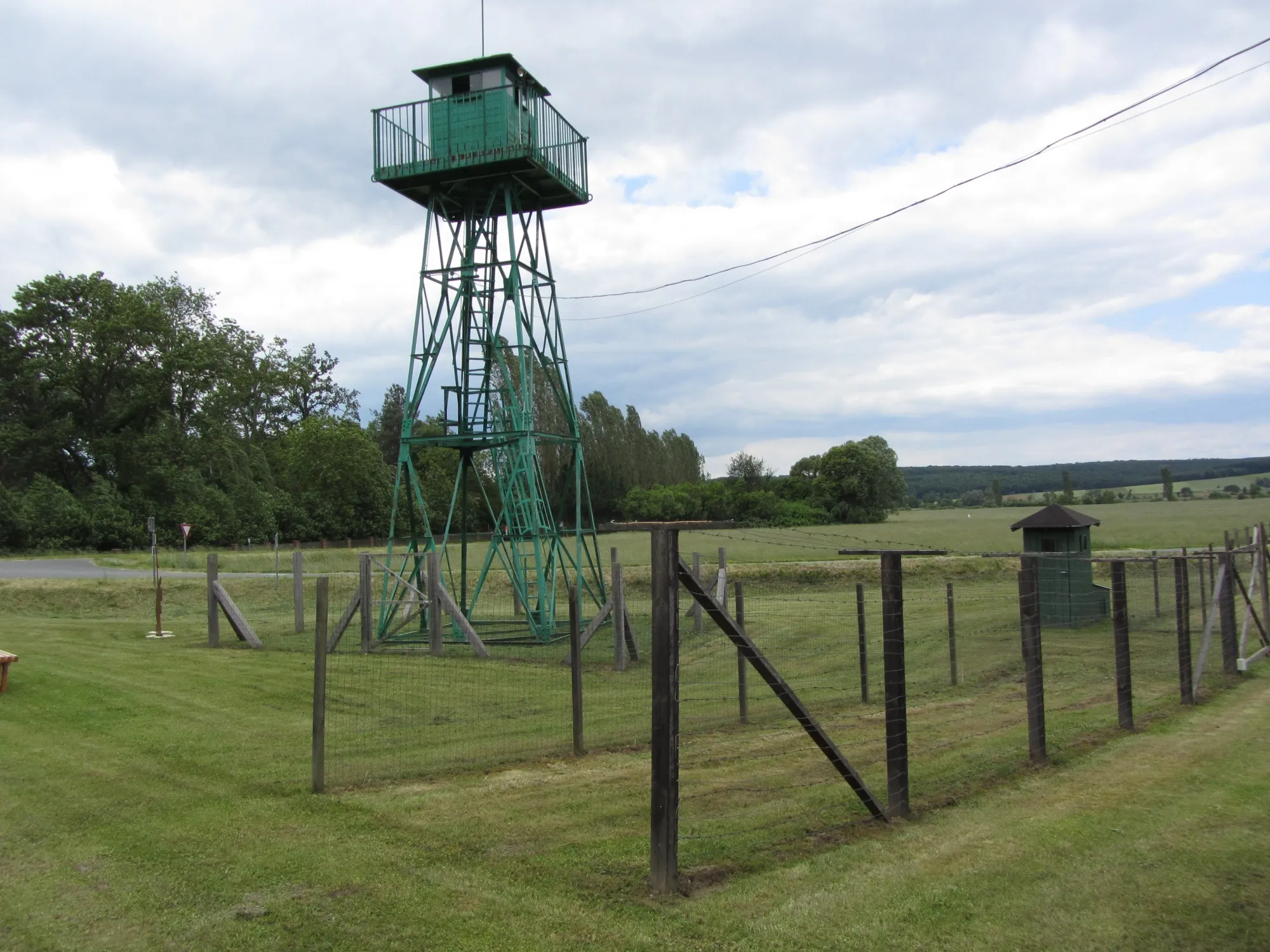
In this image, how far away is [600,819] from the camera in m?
6.73

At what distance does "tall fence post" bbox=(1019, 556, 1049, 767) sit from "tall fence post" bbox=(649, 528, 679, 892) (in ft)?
12.2

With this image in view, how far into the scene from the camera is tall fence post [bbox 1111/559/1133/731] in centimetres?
900

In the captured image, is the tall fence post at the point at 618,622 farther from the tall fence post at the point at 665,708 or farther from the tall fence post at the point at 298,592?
the tall fence post at the point at 665,708

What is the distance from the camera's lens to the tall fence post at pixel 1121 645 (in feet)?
29.5

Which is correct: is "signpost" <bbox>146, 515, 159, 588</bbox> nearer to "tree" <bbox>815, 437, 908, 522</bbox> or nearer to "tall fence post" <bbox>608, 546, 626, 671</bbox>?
"tall fence post" <bbox>608, 546, 626, 671</bbox>

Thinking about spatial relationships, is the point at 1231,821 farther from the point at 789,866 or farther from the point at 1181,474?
the point at 1181,474

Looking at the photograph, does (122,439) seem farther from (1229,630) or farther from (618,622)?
(1229,630)

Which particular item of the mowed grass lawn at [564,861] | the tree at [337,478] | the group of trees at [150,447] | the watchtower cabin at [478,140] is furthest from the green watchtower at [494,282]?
the tree at [337,478]

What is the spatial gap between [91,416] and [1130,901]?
187 feet

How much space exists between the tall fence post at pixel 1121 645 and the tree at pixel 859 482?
203 ft

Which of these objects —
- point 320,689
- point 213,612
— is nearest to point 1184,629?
point 320,689

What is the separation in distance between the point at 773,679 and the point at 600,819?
180cm

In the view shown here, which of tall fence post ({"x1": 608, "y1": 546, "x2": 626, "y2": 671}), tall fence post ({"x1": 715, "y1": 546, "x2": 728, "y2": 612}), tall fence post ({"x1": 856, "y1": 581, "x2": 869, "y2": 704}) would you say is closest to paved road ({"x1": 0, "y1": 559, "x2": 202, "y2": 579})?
tall fence post ({"x1": 715, "y1": 546, "x2": 728, "y2": 612})

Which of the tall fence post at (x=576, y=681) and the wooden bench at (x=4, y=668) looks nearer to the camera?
the tall fence post at (x=576, y=681)
